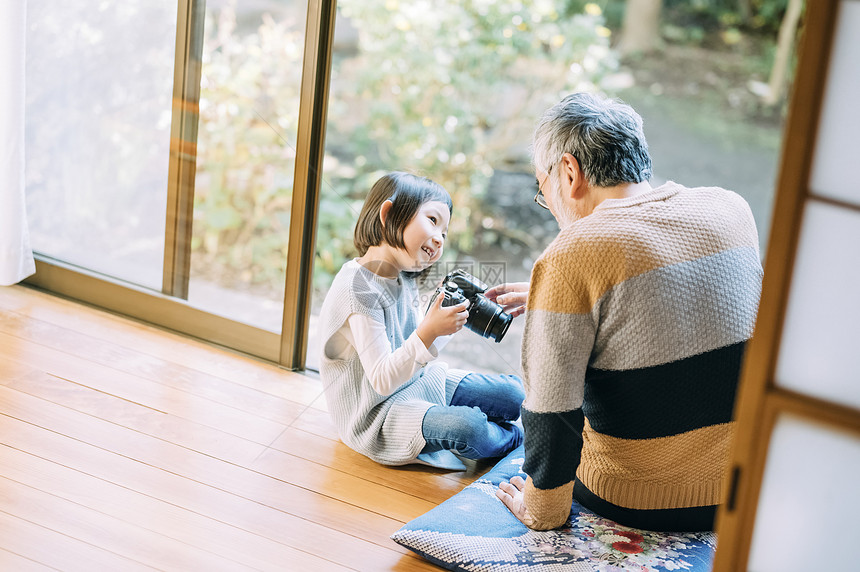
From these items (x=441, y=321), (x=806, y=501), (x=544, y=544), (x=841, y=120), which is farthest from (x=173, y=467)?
(x=841, y=120)

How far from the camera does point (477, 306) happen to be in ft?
5.32

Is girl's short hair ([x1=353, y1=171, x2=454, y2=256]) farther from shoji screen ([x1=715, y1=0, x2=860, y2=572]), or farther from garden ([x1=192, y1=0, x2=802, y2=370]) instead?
shoji screen ([x1=715, y1=0, x2=860, y2=572])

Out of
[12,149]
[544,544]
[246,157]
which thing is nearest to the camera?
[544,544]

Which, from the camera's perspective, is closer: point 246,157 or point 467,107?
point 467,107

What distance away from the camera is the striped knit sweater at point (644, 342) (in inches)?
50.6

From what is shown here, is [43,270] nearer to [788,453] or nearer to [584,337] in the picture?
[584,337]

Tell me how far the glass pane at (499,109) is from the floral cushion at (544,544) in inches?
17.1

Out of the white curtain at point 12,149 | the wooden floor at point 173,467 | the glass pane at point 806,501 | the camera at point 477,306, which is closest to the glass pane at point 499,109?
the camera at point 477,306

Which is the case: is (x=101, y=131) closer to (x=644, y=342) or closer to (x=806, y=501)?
(x=644, y=342)

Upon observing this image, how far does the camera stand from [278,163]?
204 centimetres

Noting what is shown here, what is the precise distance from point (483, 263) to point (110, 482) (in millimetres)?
831

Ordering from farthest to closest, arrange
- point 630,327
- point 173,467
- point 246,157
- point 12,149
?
point 12,149 → point 246,157 → point 173,467 → point 630,327

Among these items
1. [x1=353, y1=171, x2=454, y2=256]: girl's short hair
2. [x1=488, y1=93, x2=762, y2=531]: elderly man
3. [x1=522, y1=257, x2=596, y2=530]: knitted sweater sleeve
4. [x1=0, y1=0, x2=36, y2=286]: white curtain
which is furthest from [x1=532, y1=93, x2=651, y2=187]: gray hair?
[x1=0, y1=0, x2=36, y2=286]: white curtain

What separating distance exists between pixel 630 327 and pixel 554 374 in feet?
0.45
